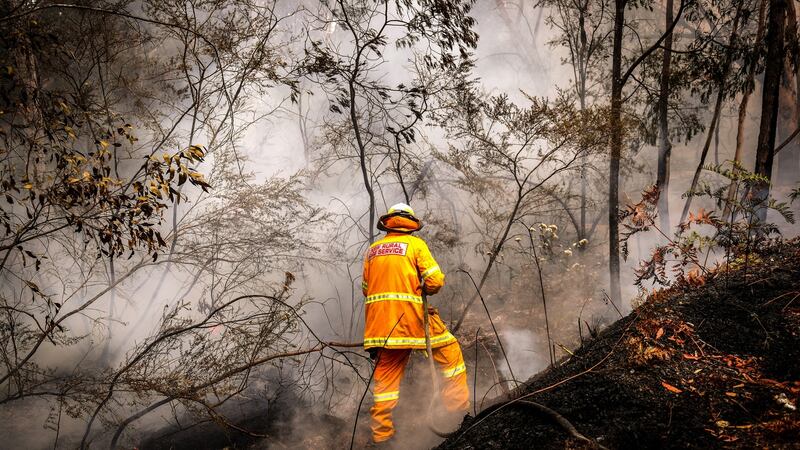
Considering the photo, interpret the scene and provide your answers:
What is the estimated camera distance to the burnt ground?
86.4 inches

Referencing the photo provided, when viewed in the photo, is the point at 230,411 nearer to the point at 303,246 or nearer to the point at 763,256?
the point at 303,246

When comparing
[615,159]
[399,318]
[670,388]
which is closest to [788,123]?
[615,159]

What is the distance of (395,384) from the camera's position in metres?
4.57

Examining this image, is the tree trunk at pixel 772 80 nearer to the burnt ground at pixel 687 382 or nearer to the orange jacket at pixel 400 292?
the burnt ground at pixel 687 382

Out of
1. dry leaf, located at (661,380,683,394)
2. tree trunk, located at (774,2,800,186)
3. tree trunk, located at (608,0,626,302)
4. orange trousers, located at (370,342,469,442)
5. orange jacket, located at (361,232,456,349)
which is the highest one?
tree trunk, located at (774,2,800,186)

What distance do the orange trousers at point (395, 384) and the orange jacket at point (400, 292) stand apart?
6.3 inches

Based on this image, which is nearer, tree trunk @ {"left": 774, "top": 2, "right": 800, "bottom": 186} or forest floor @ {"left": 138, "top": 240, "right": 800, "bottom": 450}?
forest floor @ {"left": 138, "top": 240, "right": 800, "bottom": 450}

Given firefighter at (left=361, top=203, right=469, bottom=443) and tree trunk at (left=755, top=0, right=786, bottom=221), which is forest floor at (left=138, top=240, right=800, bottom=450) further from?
tree trunk at (left=755, top=0, right=786, bottom=221)

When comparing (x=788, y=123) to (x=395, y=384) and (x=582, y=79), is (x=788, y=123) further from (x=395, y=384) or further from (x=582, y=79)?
(x=395, y=384)

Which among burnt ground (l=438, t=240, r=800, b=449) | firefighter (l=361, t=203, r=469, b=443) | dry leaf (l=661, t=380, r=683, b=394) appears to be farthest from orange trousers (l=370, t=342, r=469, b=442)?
dry leaf (l=661, t=380, r=683, b=394)

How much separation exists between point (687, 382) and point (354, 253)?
26.5ft

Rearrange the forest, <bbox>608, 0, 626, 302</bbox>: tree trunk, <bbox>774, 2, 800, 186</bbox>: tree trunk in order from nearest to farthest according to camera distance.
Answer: the forest, <bbox>608, 0, 626, 302</bbox>: tree trunk, <bbox>774, 2, 800, 186</bbox>: tree trunk

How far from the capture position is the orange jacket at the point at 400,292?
455 cm

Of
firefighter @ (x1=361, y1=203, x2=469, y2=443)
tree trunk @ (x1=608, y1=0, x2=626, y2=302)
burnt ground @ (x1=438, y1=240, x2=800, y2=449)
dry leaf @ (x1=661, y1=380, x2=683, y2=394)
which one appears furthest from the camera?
tree trunk @ (x1=608, y1=0, x2=626, y2=302)
